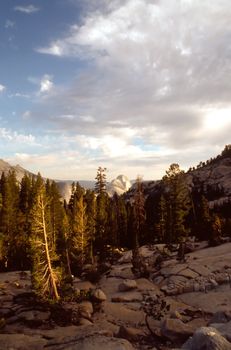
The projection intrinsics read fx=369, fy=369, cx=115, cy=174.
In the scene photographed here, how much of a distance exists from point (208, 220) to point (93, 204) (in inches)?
801

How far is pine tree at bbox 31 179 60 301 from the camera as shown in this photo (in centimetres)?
2930

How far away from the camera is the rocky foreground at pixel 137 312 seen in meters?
20.3

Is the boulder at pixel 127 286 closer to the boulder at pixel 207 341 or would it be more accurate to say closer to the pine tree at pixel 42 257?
the pine tree at pixel 42 257

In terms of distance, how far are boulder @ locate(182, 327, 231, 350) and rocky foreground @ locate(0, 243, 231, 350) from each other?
4 cm

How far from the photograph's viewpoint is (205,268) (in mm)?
38750

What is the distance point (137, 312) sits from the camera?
2939 centimetres

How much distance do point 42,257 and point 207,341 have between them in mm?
18195

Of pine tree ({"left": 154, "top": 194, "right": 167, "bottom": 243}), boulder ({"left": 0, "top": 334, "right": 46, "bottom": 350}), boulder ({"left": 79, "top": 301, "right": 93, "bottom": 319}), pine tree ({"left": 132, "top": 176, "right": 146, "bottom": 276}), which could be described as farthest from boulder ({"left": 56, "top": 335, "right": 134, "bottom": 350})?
pine tree ({"left": 154, "top": 194, "right": 167, "bottom": 243})

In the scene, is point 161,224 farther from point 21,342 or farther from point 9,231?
point 21,342

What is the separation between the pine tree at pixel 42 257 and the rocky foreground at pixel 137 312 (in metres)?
1.45

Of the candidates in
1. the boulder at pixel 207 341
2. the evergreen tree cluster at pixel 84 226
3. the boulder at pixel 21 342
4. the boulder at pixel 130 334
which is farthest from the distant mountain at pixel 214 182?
the boulder at pixel 207 341

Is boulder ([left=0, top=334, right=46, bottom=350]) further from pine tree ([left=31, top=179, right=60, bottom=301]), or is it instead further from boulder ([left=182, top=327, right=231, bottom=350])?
boulder ([left=182, top=327, right=231, bottom=350])

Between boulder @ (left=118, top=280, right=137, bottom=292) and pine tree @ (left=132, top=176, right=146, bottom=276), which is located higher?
pine tree @ (left=132, top=176, right=146, bottom=276)

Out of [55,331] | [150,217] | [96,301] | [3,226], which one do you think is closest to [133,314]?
[96,301]
